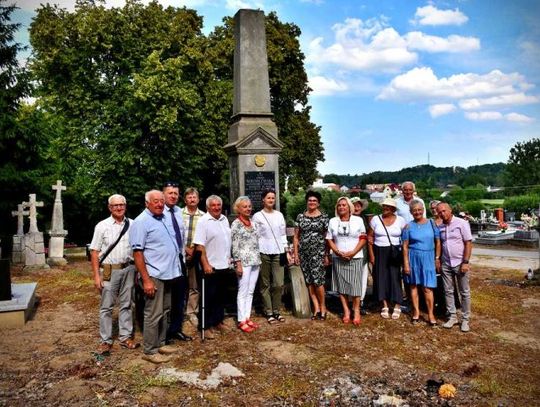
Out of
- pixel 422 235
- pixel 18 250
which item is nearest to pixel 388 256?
pixel 422 235

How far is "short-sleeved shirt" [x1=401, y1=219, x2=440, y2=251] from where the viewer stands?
6.24m

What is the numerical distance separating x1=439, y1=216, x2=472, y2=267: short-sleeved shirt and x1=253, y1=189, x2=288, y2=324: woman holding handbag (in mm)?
2330

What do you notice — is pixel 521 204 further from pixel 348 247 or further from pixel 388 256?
pixel 348 247

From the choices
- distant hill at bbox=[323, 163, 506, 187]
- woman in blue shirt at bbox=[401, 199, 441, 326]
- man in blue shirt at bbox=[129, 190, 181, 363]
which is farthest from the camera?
distant hill at bbox=[323, 163, 506, 187]

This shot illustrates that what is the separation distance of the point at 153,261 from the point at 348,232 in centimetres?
285

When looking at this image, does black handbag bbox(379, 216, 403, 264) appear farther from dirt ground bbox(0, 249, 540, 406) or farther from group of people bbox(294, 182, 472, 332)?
dirt ground bbox(0, 249, 540, 406)

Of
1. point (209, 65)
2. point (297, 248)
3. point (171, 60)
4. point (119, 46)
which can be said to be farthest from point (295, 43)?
point (297, 248)

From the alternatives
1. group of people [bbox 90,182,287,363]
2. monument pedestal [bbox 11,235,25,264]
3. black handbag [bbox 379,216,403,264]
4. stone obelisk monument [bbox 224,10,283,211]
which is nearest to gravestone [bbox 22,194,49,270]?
monument pedestal [bbox 11,235,25,264]

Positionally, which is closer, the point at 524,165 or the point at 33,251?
the point at 33,251

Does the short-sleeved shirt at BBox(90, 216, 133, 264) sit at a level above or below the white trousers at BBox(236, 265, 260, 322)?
above

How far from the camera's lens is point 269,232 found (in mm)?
6371

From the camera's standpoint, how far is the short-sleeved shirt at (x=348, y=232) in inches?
251

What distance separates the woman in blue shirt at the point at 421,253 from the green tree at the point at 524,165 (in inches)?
2475

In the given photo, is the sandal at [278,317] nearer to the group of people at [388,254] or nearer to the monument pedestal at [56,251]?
the group of people at [388,254]
